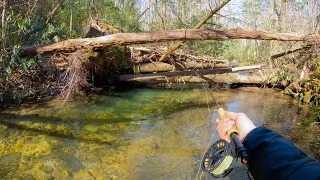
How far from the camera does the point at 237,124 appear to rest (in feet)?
6.75

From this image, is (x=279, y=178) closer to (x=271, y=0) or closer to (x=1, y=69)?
(x=1, y=69)

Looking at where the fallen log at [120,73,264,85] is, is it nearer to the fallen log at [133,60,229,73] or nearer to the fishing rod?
the fallen log at [133,60,229,73]

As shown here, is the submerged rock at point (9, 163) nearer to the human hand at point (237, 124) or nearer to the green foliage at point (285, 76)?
the human hand at point (237, 124)

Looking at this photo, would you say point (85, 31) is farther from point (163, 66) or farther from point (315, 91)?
point (315, 91)

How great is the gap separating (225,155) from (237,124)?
305mm

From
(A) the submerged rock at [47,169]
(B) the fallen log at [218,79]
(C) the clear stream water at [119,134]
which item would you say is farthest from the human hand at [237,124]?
(B) the fallen log at [218,79]

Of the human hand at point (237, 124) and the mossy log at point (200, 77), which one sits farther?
the mossy log at point (200, 77)

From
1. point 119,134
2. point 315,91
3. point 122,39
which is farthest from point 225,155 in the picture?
point 315,91

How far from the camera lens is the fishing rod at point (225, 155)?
5.46 feet

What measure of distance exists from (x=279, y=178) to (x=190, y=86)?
11170 mm

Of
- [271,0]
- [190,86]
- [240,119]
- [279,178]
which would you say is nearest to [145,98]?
[190,86]

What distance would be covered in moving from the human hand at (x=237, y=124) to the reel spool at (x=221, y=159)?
10cm

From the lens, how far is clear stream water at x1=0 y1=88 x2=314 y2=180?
4402 millimetres

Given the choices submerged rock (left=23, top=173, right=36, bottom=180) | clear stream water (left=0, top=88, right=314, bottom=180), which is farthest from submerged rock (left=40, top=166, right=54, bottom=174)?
submerged rock (left=23, top=173, right=36, bottom=180)
